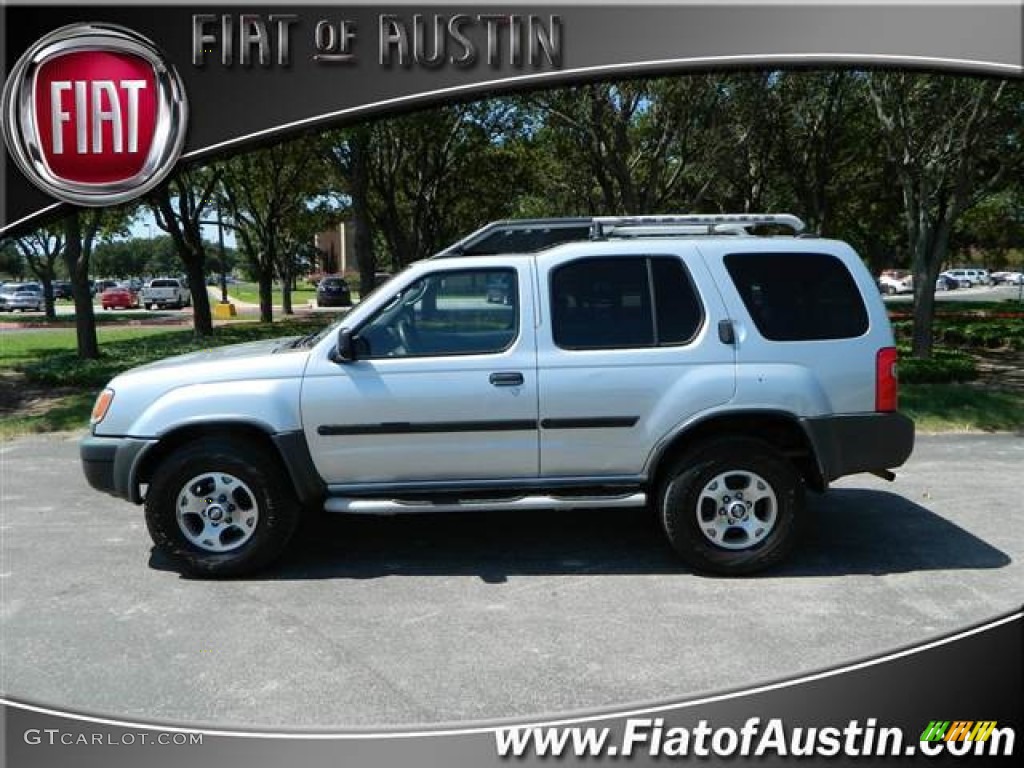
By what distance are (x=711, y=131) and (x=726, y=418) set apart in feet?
45.4

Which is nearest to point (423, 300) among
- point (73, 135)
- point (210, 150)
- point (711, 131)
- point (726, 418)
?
point (726, 418)

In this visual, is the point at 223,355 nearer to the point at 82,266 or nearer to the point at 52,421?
the point at 52,421

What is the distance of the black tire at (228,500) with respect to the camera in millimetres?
4816

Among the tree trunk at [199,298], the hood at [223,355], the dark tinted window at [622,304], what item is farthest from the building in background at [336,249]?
the dark tinted window at [622,304]

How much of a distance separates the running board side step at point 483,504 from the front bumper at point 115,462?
1.09m

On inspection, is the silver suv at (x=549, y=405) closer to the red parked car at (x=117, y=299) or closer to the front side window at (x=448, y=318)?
the front side window at (x=448, y=318)

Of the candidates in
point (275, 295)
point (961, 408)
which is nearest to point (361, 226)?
point (961, 408)

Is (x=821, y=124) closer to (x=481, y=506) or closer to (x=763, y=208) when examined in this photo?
(x=763, y=208)

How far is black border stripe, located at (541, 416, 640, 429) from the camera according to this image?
482cm

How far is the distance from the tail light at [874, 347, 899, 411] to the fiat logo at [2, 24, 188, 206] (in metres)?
4.84

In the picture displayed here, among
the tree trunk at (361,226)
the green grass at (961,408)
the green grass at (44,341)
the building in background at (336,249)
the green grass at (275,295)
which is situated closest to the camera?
the green grass at (961,408)

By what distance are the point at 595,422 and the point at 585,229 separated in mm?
1307

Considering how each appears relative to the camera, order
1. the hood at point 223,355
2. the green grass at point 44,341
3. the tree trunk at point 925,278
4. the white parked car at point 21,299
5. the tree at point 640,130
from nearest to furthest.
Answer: the hood at point 223,355, the tree trunk at point 925,278, the tree at point 640,130, the green grass at point 44,341, the white parked car at point 21,299

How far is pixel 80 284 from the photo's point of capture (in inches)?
559
